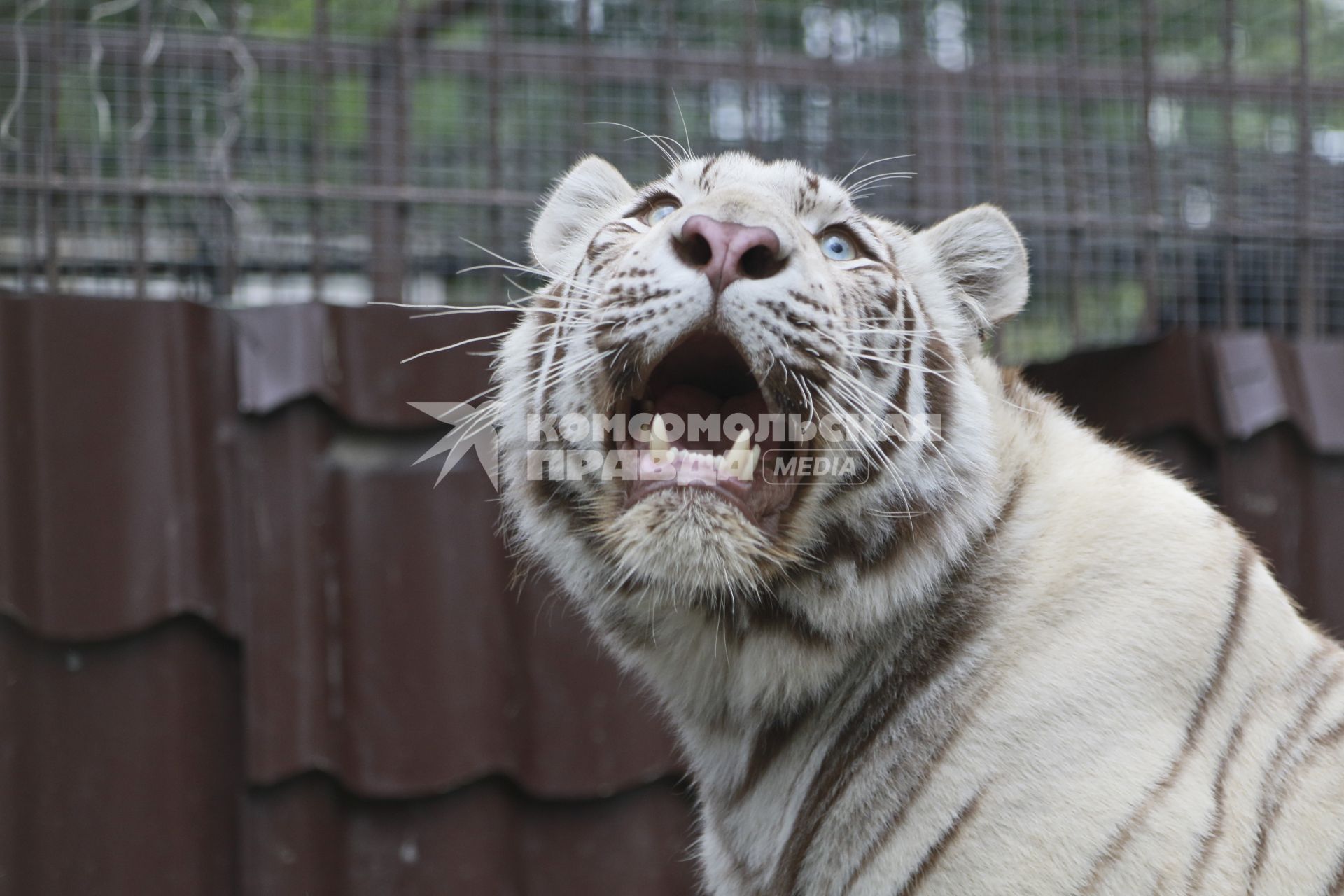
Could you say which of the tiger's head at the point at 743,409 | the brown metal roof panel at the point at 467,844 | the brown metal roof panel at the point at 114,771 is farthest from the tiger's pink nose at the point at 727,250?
the brown metal roof panel at the point at 114,771

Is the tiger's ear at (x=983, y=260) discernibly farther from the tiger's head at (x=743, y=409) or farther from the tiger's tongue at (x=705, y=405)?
the tiger's tongue at (x=705, y=405)

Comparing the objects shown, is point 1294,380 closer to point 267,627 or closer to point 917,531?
point 917,531

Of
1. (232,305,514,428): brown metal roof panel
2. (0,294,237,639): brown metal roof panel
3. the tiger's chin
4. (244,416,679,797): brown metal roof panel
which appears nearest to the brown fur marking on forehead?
the tiger's chin

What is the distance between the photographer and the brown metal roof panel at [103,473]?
7.54ft

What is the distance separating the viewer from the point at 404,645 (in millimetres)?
2443

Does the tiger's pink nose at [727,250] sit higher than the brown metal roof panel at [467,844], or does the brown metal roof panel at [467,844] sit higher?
the tiger's pink nose at [727,250]

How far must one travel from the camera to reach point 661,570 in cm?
138

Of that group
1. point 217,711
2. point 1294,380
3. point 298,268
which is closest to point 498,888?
point 217,711

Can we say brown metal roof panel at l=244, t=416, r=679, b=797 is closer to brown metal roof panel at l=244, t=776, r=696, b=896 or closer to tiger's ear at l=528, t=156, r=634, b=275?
brown metal roof panel at l=244, t=776, r=696, b=896

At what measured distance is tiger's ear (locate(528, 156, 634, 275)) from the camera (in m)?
2.01

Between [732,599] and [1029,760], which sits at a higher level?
[732,599]

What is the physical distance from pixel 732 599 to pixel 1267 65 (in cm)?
426

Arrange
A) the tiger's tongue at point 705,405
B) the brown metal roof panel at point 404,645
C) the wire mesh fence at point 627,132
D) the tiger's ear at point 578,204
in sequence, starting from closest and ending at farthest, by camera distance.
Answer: the tiger's tongue at point 705,405
the tiger's ear at point 578,204
the brown metal roof panel at point 404,645
the wire mesh fence at point 627,132

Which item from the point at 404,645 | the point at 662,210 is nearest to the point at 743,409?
the point at 662,210
